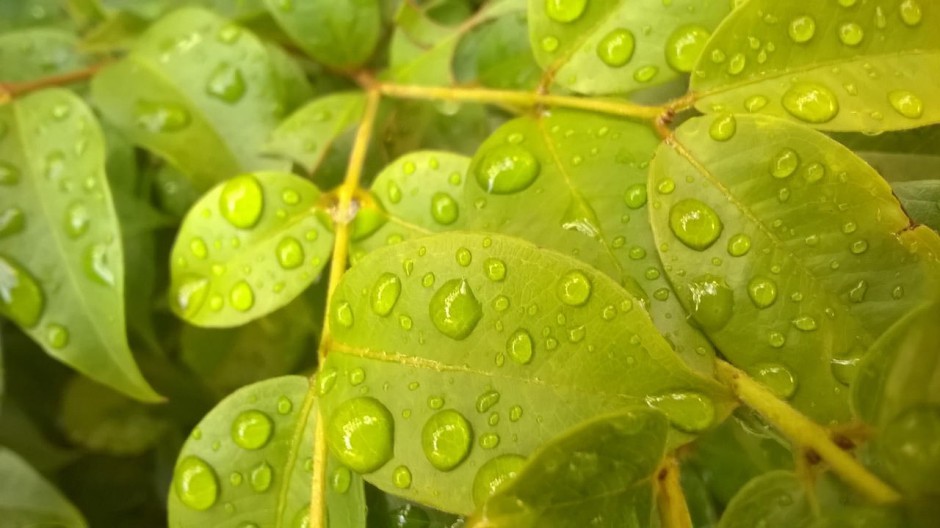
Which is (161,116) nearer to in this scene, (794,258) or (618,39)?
(618,39)

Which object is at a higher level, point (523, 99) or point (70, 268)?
point (523, 99)

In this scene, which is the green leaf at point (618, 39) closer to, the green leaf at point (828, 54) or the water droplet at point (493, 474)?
the green leaf at point (828, 54)

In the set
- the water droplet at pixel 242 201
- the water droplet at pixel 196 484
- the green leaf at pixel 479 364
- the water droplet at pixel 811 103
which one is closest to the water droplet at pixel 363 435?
the green leaf at pixel 479 364

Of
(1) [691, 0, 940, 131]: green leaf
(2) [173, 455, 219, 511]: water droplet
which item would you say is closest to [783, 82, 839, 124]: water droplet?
(1) [691, 0, 940, 131]: green leaf

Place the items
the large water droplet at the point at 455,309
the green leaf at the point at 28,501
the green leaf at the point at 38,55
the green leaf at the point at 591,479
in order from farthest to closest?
→ the green leaf at the point at 38,55 < the green leaf at the point at 28,501 < the large water droplet at the point at 455,309 < the green leaf at the point at 591,479

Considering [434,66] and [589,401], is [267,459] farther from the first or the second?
[434,66]

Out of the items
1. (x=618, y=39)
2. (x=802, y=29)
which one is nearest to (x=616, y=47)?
(x=618, y=39)
